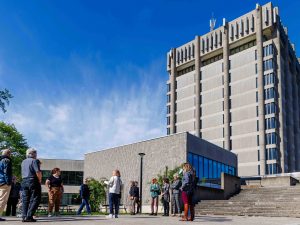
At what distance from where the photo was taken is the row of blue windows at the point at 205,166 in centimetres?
3130

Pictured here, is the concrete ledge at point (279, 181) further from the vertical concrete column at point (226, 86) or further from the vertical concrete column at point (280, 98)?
the vertical concrete column at point (226, 86)

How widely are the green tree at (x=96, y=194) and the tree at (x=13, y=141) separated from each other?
25.4 m

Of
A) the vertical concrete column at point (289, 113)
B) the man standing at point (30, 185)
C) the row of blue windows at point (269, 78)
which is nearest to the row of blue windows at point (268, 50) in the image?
the row of blue windows at point (269, 78)

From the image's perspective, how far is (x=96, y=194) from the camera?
26141 millimetres

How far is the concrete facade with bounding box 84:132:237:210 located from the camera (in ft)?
101

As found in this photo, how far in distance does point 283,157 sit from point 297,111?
735 inches

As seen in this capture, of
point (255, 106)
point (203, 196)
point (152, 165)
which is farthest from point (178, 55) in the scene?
point (203, 196)

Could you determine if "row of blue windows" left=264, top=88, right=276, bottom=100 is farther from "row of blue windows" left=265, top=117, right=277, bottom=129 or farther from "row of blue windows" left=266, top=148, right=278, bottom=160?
"row of blue windows" left=266, top=148, right=278, bottom=160

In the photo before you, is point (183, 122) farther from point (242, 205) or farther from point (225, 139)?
point (242, 205)

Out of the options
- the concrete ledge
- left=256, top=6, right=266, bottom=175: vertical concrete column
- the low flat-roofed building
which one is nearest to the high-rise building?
left=256, top=6, right=266, bottom=175: vertical concrete column

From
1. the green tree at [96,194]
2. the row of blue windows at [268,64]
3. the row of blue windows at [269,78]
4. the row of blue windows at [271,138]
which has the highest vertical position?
the row of blue windows at [268,64]

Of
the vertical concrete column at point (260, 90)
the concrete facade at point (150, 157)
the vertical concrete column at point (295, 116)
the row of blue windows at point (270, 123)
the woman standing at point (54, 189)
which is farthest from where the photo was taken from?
the vertical concrete column at point (295, 116)

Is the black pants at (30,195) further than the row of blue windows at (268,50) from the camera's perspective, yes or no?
No

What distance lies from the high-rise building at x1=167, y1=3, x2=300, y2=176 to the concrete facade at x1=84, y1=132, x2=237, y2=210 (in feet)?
89.6
